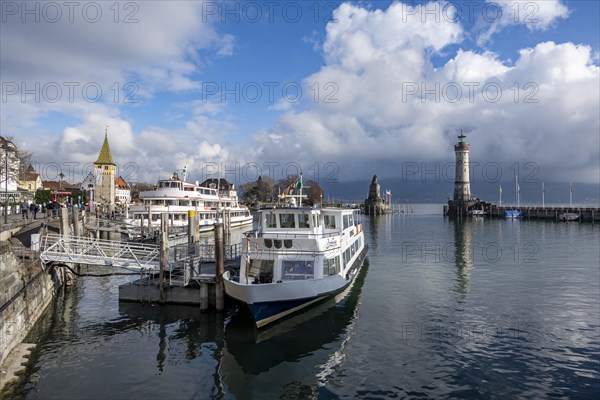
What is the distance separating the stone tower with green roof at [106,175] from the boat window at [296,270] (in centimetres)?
9901

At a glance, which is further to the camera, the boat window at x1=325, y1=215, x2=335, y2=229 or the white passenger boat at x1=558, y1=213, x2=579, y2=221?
the white passenger boat at x1=558, y1=213, x2=579, y2=221

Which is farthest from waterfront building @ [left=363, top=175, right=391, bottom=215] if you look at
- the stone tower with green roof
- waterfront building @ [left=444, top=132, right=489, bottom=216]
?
the stone tower with green roof

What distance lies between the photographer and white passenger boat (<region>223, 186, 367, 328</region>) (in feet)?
66.5

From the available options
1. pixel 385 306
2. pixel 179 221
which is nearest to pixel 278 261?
pixel 385 306

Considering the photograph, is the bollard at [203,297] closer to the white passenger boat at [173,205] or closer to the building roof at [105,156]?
the white passenger boat at [173,205]

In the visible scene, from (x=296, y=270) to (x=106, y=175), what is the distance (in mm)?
116255

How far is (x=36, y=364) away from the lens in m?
16.4

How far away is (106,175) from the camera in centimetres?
12362

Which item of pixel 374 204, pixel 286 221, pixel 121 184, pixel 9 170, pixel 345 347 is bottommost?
pixel 345 347

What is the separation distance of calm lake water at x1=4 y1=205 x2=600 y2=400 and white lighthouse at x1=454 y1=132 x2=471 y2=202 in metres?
99.8

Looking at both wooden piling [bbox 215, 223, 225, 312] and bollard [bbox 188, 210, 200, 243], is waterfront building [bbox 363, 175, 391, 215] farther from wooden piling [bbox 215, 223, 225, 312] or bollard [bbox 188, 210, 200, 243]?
wooden piling [bbox 215, 223, 225, 312]

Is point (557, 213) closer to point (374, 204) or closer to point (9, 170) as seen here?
point (374, 204)

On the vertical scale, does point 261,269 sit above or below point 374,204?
below

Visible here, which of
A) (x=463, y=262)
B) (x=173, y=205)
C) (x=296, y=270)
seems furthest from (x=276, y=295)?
(x=173, y=205)
